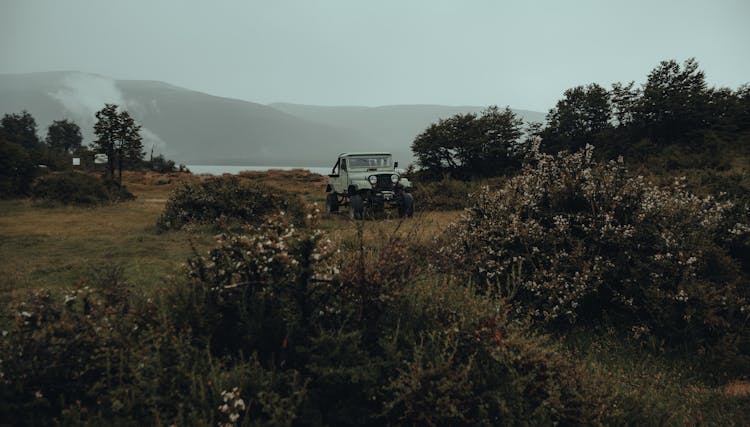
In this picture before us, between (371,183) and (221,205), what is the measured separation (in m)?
5.47

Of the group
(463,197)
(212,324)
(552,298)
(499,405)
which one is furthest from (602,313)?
(463,197)

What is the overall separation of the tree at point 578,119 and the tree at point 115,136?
33.0m

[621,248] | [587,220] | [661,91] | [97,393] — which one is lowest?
[97,393]

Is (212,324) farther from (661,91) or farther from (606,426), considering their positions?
(661,91)

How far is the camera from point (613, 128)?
1228 inches

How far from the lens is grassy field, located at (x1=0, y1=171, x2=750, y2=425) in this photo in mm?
4020

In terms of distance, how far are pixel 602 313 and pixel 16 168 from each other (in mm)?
28698

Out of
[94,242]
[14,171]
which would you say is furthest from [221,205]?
[14,171]

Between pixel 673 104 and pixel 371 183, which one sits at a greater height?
pixel 673 104

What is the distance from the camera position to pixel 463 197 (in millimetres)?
21281

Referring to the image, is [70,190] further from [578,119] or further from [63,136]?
[63,136]

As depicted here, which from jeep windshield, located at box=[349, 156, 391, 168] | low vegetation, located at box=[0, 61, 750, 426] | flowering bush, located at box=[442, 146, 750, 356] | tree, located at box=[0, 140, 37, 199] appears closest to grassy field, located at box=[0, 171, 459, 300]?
low vegetation, located at box=[0, 61, 750, 426]

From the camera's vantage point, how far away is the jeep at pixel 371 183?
14.8 metres

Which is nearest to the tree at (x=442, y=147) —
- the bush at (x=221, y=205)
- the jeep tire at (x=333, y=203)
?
the jeep tire at (x=333, y=203)
